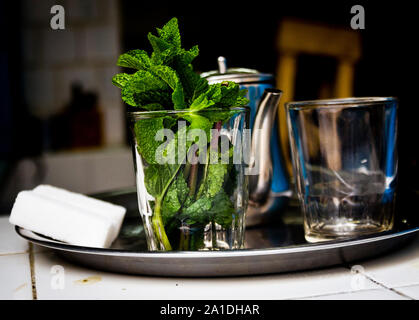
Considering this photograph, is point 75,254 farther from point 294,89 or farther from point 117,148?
point 294,89

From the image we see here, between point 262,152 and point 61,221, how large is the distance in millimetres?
240

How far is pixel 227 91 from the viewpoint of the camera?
1.46 feet

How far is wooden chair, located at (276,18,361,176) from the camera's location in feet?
6.07

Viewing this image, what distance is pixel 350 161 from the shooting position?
0.51 m

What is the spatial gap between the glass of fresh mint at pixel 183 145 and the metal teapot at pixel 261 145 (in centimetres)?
14

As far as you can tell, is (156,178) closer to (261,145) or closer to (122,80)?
(122,80)

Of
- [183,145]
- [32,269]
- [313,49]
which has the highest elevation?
[313,49]

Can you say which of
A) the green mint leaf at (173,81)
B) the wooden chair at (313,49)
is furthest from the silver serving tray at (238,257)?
the wooden chair at (313,49)

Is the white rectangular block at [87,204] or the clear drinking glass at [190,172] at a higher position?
the clear drinking glass at [190,172]

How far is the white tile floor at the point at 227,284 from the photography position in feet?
1.26

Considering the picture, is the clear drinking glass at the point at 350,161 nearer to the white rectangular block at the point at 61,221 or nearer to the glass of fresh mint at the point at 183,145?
the glass of fresh mint at the point at 183,145

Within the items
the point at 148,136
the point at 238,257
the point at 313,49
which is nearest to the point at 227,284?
the point at 238,257
